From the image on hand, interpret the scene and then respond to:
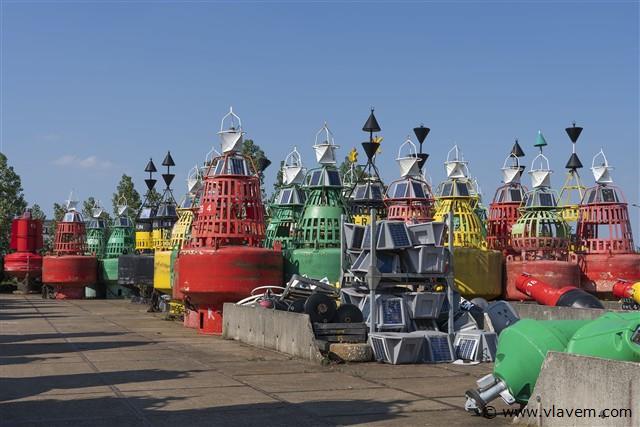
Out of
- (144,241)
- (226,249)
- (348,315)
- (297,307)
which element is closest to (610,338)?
(348,315)

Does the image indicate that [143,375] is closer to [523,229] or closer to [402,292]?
[402,292]

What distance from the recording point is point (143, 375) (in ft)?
56.2

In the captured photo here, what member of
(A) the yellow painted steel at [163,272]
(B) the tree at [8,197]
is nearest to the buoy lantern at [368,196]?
(A) the yellow painted steel at [163,272]

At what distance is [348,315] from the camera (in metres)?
20.5

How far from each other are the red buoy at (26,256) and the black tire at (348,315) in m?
50.0

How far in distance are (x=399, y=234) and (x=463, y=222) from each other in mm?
13289

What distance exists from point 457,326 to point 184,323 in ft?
46.8

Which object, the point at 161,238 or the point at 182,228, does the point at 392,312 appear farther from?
the point at 161,238

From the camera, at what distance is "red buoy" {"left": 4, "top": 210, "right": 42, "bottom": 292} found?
6506cm

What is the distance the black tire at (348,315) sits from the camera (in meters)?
20.5

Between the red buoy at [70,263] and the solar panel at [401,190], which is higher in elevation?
the solar panel at [401,190]

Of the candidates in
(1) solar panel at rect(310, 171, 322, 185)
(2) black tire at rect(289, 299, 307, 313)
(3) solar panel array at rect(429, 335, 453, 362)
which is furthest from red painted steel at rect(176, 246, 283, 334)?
(3) solar panel array at rect(429, 335, 453, 362)

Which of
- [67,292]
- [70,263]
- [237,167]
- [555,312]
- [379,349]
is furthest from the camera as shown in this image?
[67,292]

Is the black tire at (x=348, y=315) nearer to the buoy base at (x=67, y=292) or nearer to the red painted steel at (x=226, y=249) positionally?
the red painted steel at (x=226, y=249)
